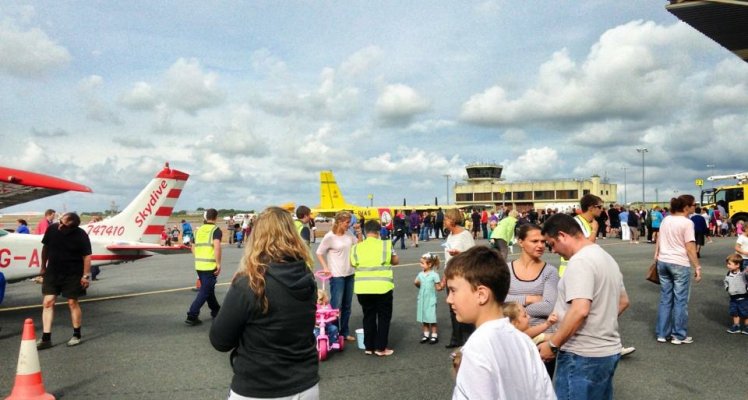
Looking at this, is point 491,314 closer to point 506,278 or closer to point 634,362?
point 506,278

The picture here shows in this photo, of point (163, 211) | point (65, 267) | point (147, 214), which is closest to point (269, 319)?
point (65, 267)

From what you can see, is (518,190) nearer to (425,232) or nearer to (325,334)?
(425,232)

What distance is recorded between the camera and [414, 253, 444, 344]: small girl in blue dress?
638 centimetres

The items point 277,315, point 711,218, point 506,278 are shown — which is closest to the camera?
point 506,278

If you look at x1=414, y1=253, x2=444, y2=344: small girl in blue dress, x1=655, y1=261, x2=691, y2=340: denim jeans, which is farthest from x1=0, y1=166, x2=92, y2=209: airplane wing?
x1=655, y1=261, x2=691, y2=340: denim jeans

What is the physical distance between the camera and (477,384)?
1.62 m

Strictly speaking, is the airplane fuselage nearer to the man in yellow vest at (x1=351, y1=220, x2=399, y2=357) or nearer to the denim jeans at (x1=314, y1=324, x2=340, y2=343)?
the denim jeans at (x1=314, y1=324, x2=340, y2=343)

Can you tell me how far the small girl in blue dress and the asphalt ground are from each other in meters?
0.21

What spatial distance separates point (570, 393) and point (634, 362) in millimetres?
3237

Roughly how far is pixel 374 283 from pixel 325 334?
2.81ft

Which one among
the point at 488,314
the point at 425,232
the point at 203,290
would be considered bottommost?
the point at 425,232

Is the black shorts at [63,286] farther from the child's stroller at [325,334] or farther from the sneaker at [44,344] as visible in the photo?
the child's stroller at [325,334]

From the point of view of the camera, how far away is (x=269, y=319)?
2.41 meters

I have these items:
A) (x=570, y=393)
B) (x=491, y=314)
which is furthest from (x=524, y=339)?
(x=570, y=393)
